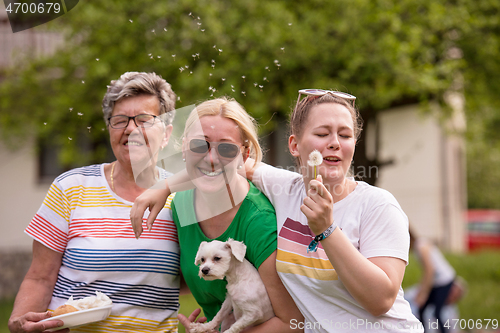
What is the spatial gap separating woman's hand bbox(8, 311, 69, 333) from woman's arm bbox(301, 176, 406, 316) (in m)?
1.29

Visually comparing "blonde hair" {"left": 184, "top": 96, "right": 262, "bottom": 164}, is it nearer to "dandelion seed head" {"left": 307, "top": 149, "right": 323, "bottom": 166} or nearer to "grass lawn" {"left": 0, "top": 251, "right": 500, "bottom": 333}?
"dandelion seed head" {"left": 307, "top": 149, "right": 323, "bottom": 166}

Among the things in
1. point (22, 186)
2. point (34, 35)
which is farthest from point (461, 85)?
point (22, 186)

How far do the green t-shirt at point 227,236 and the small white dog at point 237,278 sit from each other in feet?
0.20

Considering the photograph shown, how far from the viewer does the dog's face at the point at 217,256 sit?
2.01 metres

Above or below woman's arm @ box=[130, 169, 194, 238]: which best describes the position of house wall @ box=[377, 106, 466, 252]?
below

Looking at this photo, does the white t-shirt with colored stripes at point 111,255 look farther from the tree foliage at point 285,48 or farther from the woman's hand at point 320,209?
the tree foliage at point 285,48

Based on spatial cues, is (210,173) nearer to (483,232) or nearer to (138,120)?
(138,120)

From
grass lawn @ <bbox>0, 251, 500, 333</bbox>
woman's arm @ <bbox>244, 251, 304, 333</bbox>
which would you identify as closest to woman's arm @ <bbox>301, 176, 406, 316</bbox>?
woman's arm @ <bbox>244, 251, 304, 333</bbox>

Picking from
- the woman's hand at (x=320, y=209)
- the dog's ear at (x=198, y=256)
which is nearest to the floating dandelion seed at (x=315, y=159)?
the woman's hand at (x=320, y=209)

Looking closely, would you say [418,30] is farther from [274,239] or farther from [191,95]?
[274,239]

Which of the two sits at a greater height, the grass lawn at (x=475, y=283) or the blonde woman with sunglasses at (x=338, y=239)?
the blonde woman with sunglasses at (x=338, y=239)

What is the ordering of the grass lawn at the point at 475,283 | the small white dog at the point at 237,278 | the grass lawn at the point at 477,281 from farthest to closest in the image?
1. the grass lawn at the point at 477,281
2. the grass lawn at the point at 475,283
3. the small white dog at the point at 237,278

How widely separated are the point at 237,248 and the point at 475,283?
422 inches

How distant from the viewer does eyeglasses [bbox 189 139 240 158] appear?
2.06 m
